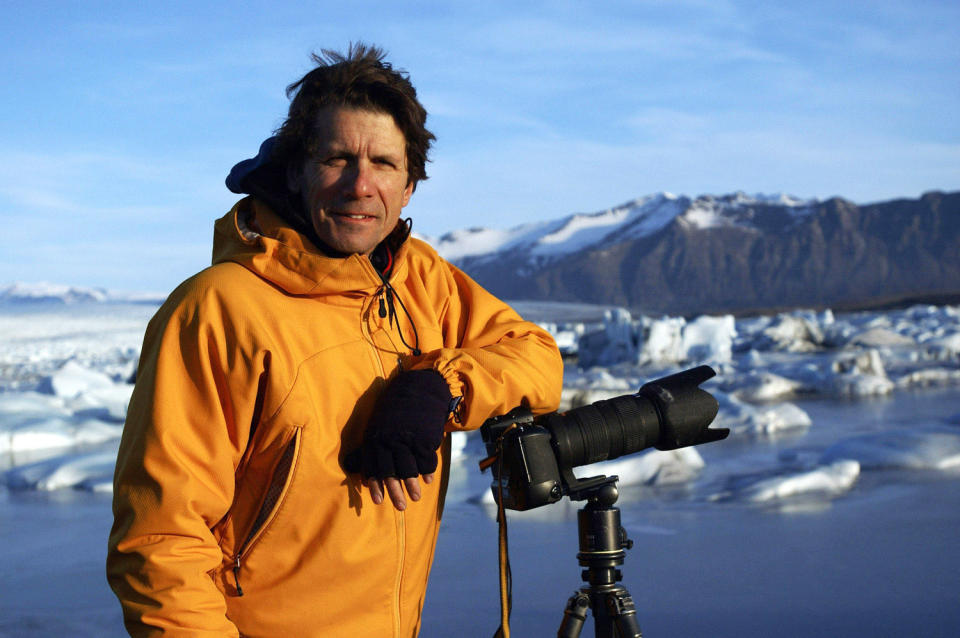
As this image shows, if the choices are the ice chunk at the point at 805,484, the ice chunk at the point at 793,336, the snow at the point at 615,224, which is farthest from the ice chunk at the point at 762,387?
the snow at the point at 615,224

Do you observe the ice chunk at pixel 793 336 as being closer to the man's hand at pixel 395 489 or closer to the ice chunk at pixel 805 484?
the ice chunk at pixel 805 484

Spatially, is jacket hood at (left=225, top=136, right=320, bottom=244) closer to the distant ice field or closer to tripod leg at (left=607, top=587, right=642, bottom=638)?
tripod leg at (left=607, top=587, right=642, bottom=638)

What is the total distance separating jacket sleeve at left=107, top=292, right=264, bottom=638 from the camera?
3.83 ft

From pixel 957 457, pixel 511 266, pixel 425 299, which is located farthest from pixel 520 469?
pixel 511 266

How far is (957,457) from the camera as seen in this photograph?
470 centimetres

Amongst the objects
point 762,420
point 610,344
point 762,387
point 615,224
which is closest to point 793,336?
point 610,344

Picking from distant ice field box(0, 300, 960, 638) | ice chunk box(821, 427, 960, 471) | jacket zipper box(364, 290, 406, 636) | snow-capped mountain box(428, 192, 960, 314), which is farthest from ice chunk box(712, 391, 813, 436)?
snow-capped mountain box(428, 192, 960, 314)

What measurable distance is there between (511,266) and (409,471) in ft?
267

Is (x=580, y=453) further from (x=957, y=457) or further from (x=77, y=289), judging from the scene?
(x=77, y=289)

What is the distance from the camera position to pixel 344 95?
1.35 m

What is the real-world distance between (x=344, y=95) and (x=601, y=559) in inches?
31.9

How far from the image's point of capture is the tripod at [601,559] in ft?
4.76

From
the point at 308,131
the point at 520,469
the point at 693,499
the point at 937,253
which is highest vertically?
the point at 937,253

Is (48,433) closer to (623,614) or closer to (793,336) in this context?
(623,614)
